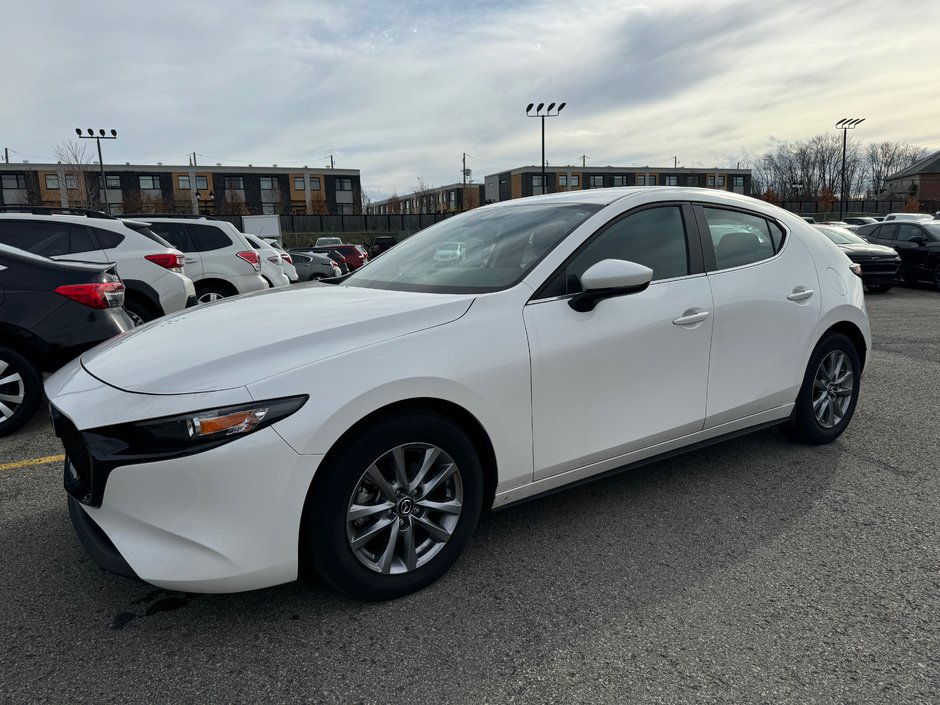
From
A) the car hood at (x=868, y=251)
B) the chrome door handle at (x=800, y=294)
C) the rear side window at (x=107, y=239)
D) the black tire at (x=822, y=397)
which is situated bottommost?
the black tire at (x=822, y=397)

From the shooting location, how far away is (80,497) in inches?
91.9

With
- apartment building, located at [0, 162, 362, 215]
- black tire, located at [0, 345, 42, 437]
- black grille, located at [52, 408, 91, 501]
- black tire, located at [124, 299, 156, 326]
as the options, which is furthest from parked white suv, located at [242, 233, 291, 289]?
apartment building, located at [0, 162, 362, 215]

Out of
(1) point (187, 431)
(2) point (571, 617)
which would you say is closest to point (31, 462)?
(1) point (187, 431)

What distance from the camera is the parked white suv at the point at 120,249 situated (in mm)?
6633

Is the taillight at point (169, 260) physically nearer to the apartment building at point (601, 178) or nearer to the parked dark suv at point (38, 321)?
the parked dark suv at point (38, 321)

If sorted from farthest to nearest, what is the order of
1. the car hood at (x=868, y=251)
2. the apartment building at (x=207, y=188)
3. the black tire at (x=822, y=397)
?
the apartment building at (x=207, y=188) < the car hood at (x=868, y=251) < the black tire at (x=822, y=397)

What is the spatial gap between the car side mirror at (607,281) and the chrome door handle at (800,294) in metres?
1.40

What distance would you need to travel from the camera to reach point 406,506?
250 centimetres

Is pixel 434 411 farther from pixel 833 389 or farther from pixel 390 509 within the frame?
pixel 833 389

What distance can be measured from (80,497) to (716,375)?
296cm

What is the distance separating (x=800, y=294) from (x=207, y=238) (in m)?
8.82

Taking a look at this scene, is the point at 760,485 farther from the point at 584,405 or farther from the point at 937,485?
the point at 584,405

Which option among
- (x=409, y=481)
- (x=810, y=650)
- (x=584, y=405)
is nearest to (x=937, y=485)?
(x=810, y=650)

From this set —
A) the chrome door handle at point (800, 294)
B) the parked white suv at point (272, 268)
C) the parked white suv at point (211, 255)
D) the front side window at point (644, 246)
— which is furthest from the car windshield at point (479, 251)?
the parked white suv at point (272, 268)
